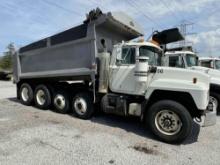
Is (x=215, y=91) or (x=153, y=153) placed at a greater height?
(x=215, y=91)

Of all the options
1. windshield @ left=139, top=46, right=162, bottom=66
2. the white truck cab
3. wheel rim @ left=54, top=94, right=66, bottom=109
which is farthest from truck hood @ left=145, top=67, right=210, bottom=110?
the white truck cab

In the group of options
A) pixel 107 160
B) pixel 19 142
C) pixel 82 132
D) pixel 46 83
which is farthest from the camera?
pixel 46 83

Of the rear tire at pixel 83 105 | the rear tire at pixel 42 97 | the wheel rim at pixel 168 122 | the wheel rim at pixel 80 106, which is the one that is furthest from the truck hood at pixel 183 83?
the rear tire at pixel 42 97

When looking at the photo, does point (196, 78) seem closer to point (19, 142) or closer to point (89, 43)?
point (89, 43)

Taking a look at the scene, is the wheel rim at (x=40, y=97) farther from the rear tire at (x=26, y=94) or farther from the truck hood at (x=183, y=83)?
the truck hood at (x=183, y=83)

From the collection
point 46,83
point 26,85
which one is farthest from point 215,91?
A: point 26,85

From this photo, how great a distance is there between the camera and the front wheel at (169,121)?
14.7 feet

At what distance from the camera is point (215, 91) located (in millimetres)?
7289

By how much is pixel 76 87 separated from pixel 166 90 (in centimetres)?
333

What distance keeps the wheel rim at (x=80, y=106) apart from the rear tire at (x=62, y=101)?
18.8 inches

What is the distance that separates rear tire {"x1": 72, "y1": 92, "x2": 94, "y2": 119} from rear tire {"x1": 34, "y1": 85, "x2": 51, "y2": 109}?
1.31 metres

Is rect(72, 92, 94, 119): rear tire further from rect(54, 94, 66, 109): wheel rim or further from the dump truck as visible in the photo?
rect(54, 94, 66, 109): wheel rim

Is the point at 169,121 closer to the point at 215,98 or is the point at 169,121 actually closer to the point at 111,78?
the point at 111,78

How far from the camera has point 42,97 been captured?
7.86 meters
